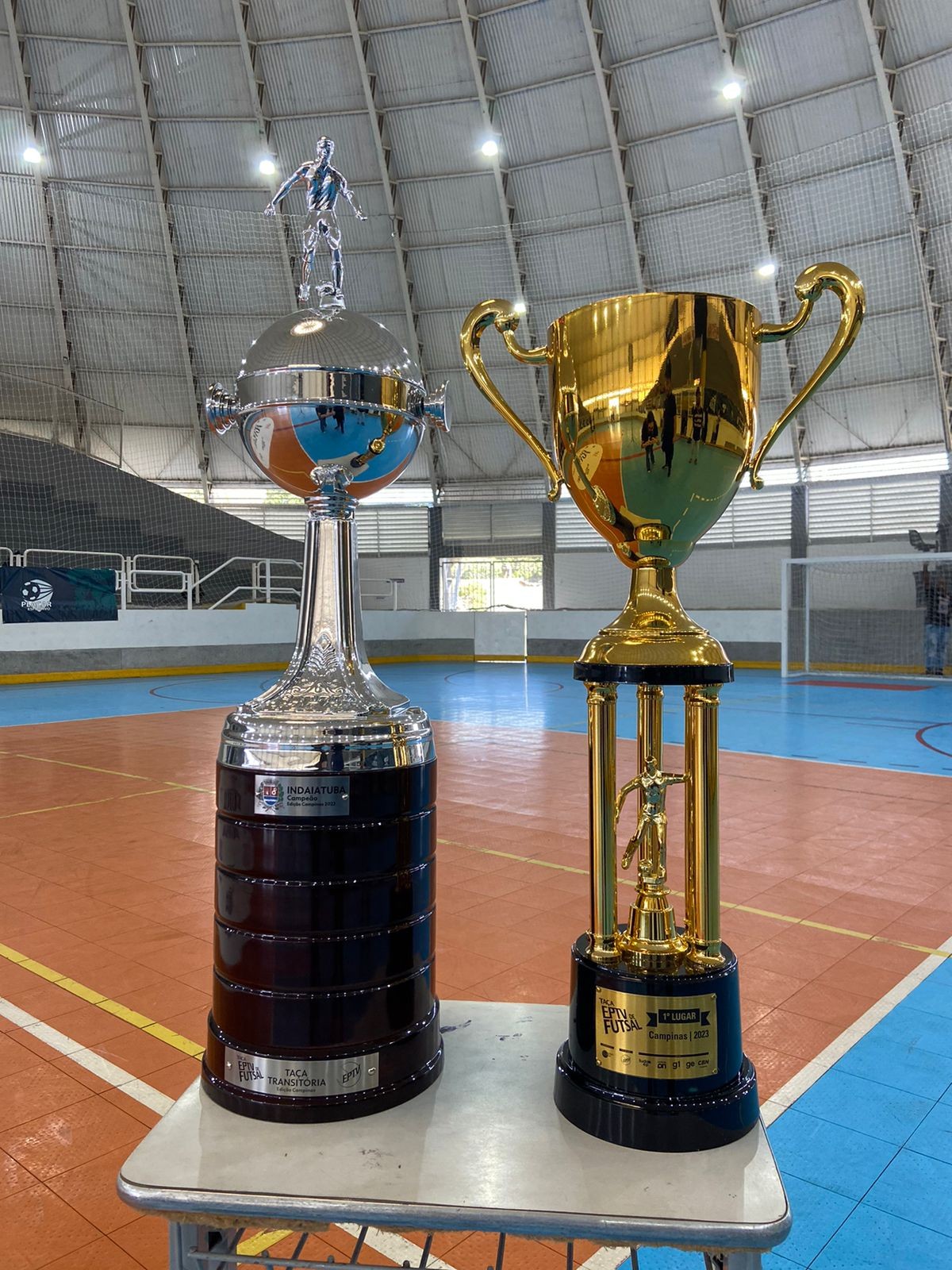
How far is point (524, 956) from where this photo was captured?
124 inches

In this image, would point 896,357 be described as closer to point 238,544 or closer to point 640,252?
point 640,252

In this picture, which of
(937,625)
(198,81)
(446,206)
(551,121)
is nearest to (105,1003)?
(937,625)

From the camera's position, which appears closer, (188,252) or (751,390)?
(751,390)

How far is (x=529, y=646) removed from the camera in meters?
20.9

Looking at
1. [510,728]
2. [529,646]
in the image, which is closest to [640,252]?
[529,646]

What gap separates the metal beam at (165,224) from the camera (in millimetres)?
17688

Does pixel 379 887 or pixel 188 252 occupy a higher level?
pixel 188 252

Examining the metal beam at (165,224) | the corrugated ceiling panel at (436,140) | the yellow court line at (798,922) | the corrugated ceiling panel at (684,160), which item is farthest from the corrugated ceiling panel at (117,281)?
the yellow court line at (798,922)

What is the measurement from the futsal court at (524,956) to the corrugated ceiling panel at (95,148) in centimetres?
1529

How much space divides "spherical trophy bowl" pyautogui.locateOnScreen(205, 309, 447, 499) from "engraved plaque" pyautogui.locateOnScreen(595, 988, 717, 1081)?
70cm

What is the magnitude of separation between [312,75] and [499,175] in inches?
162

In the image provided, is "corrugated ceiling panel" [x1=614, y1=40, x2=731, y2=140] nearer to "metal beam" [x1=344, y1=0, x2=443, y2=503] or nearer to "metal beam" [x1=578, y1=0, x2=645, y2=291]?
"metal beam" [x1=578, y1=0, x2=645, y2=291]

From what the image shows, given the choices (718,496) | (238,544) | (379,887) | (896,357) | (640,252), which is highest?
(640,252)

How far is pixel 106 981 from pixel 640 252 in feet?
58.4
